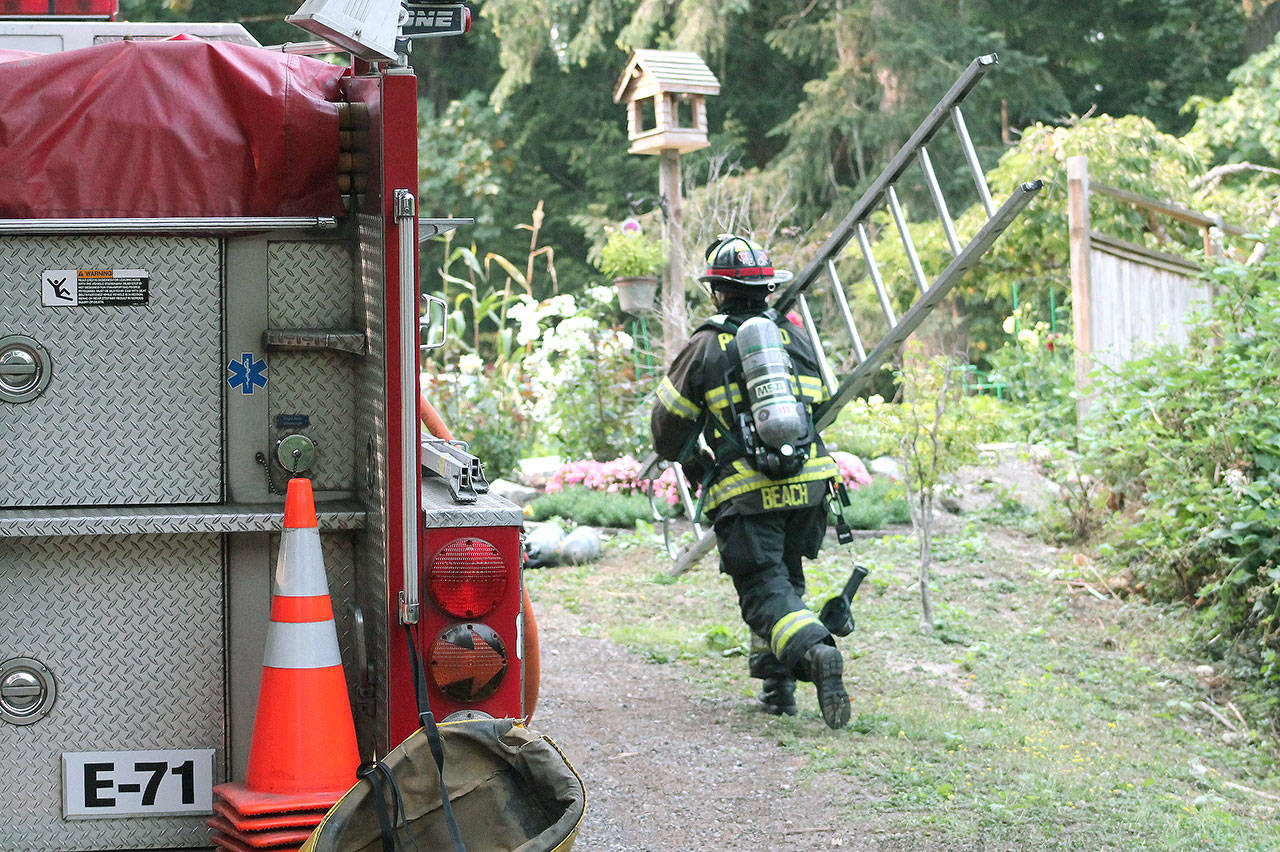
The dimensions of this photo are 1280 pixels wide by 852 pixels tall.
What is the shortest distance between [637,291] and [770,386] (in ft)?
20.2

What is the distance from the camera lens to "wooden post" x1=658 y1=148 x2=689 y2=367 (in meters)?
10.5

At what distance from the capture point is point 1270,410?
600cm

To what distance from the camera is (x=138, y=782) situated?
2719mm

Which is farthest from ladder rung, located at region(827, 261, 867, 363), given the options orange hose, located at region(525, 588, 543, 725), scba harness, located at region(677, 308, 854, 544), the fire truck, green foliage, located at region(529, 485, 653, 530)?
green foliage, located at region(529, 485, 653, 530)

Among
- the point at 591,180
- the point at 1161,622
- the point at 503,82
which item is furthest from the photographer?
the point at 591,180

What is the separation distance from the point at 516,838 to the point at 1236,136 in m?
16.4

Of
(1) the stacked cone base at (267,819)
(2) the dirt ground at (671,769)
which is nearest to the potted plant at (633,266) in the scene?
(2) the dirt ground at (671,769)

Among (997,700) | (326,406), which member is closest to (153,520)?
(326,406)

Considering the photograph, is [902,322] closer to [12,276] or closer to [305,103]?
[305,103]

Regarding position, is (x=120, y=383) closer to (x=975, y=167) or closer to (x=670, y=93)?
(x=975, y=167)

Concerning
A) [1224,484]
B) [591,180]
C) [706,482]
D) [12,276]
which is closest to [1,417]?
[12,276]

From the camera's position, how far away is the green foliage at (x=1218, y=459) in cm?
580

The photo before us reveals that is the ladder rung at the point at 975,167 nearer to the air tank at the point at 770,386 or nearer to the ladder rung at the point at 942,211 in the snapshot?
the ladder rung at the point at 942,211

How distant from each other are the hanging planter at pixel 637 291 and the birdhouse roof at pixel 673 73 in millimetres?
1519
